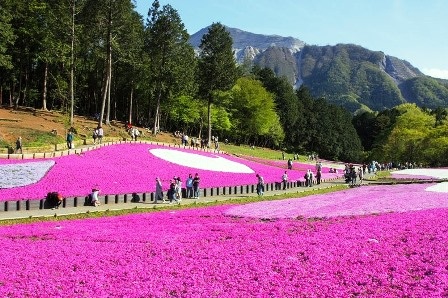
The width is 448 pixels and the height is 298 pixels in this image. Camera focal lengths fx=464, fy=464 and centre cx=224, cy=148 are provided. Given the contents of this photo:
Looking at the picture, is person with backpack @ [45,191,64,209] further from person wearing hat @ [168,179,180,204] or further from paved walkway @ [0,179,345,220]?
person wearing hat @ [168,179,180,204]

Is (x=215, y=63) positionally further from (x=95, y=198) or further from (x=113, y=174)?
(x=95, y=198)

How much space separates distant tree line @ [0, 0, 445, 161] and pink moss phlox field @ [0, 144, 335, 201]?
11.2 metres

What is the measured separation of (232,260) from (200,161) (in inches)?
1505

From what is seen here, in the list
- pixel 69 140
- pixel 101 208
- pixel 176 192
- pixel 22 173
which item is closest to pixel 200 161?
pixel 69 140

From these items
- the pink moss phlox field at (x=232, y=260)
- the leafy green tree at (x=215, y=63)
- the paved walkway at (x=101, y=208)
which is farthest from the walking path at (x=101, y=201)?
the leafy green tree at (x=215, y=63)

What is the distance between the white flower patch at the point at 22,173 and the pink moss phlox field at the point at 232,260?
41.4 ft

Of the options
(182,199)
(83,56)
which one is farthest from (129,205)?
(83,56)

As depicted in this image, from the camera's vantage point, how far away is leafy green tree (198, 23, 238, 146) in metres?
76.2

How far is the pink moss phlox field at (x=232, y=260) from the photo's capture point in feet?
39.0

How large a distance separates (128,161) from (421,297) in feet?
117

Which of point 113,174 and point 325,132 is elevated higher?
point 325,132

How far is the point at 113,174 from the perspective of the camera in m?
38.9

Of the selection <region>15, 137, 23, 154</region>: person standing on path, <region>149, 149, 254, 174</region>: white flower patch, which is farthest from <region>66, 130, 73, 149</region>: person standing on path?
<region>149, 149, 254, 174</region>: white flower patch

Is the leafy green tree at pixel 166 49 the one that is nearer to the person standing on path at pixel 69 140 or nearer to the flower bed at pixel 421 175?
the person standing on path at pixel 69 140
